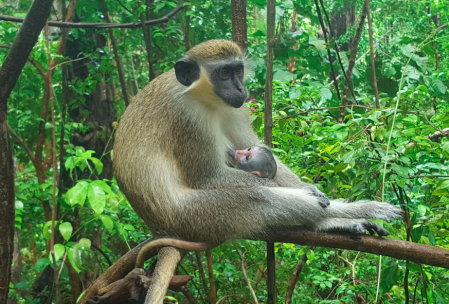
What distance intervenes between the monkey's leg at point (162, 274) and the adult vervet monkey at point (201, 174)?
16.1 inches

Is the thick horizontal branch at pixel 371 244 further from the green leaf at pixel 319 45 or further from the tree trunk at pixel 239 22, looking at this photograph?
the green leaf at pixel 319 45

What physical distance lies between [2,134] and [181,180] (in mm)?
1590

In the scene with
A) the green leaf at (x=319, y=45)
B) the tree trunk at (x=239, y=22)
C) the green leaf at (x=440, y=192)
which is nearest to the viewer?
the green leaf at (x=440, y=192)

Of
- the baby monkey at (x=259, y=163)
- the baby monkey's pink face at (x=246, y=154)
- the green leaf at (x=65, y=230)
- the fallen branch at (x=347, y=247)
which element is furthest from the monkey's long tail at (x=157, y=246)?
the baby monkey's pink face at (x=246, y=154)

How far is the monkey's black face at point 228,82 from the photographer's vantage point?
399cm

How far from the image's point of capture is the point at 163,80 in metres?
4.22

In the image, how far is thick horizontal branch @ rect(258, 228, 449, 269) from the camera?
274 centimetres

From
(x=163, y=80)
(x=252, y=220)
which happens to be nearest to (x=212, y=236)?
(x=252, y=220)

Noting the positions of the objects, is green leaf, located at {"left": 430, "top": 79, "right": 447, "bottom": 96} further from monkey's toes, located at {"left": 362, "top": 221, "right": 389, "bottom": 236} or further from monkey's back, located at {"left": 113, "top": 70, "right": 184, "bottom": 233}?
monkey's back, located at {"left": 113, "top": 70, "right": 184, "bottom": 233}

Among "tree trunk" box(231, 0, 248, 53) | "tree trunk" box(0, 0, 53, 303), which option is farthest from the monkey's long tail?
"tree trunk" box(231, 0, 248, 53)

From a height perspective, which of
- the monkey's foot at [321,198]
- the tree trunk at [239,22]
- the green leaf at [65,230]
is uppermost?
the tree trunk at [239,22]

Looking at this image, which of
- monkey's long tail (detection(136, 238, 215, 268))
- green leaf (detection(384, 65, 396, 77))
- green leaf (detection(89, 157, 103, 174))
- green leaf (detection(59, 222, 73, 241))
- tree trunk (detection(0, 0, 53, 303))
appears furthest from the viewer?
green leaf (detection(384, 65, 396, 77))

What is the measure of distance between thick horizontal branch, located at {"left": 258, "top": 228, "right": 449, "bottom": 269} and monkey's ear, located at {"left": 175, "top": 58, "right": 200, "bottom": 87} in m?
1.58

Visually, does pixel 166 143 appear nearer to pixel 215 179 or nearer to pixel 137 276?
pixel 215 179
